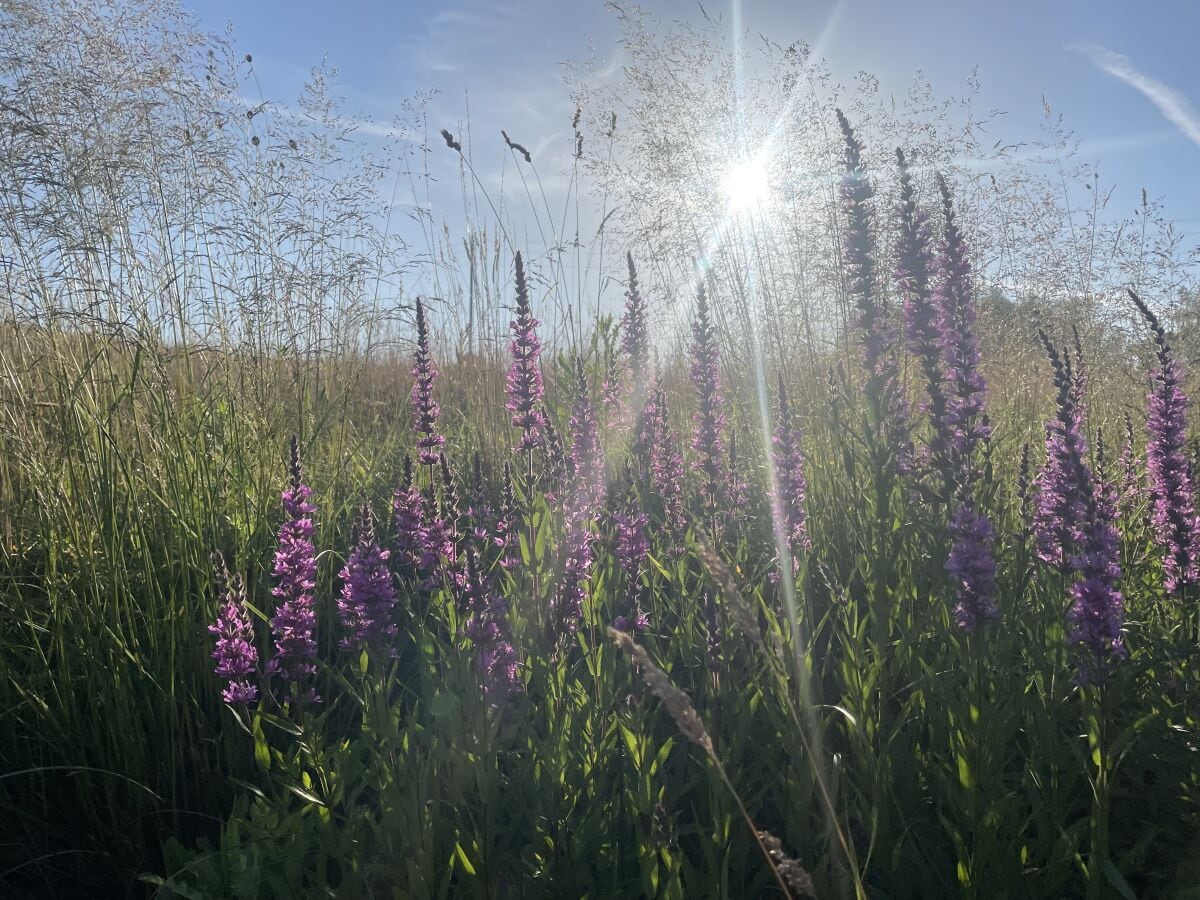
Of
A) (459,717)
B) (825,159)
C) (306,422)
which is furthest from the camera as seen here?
(825,159)

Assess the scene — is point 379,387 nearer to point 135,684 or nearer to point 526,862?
point 135,684

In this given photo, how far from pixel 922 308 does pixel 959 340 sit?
0.48 feet

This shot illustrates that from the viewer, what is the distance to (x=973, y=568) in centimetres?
165

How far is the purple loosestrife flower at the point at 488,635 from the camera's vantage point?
5.79 feet

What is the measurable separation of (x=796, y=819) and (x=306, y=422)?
10.6 ft

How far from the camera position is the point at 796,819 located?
1.60 metres

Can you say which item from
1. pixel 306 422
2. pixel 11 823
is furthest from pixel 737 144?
pixel 11 823

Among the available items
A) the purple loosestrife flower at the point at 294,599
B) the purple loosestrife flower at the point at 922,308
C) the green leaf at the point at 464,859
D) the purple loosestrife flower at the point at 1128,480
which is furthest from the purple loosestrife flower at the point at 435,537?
the purple loosestrife flower at the point at 1128,480

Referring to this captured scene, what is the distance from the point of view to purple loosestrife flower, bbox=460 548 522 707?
1.76 m

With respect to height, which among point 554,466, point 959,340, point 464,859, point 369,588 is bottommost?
point 464,859

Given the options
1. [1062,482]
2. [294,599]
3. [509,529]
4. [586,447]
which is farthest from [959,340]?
[294,599]

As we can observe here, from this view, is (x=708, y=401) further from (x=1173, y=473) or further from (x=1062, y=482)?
(x=1173, y=473)

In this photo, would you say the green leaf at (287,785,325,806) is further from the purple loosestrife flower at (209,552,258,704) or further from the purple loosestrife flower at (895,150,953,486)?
the purple loosestrife flower at (895,150,953,486)

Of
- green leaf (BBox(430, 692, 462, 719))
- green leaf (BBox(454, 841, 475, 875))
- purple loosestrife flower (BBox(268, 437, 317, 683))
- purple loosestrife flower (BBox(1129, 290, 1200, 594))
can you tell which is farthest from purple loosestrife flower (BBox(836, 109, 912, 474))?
purple loosestrife flower (BBox(268, 437, 317, 683))
